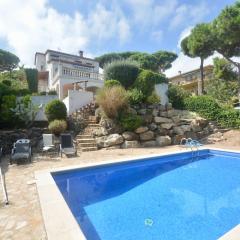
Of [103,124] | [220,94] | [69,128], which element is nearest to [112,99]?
[103,124]

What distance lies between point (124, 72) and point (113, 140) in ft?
18.8

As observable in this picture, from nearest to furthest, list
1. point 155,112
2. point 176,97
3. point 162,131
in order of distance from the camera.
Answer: point 162,131
point 155,112
point 176,97

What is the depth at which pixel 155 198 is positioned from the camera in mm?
6781

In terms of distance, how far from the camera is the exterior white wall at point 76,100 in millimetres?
16281

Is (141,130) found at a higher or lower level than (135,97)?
lower

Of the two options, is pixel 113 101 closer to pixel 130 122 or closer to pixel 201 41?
pixel 130 122

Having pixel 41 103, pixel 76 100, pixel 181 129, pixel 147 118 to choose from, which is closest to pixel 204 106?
pixel 181 129

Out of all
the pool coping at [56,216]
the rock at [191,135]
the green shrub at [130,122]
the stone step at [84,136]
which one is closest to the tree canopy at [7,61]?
the stone step at [84,136]

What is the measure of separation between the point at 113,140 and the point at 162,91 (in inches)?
264

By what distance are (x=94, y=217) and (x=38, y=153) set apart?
713 centimetres

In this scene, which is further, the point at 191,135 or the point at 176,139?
the point at 191,135

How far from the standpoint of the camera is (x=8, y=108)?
14.0 meters

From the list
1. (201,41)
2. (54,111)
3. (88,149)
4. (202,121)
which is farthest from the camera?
(201,41)

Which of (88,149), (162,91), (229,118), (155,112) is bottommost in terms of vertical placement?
(88,149)
